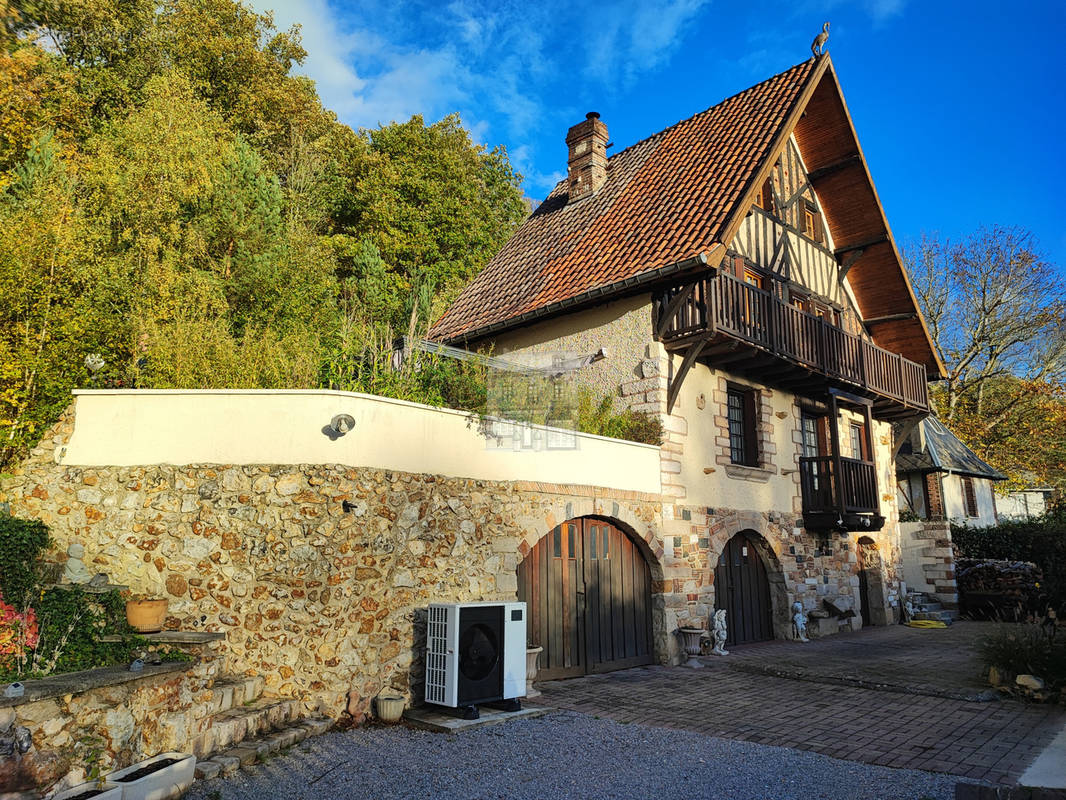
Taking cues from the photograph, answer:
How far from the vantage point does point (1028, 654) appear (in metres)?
7.51

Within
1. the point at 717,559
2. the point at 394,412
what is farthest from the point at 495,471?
the point at 717,559

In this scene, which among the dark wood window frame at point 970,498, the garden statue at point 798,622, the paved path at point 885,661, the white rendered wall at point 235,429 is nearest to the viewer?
the white rendered wall at point 235,429

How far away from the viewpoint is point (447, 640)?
644 centimetres

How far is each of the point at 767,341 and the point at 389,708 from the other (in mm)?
7682

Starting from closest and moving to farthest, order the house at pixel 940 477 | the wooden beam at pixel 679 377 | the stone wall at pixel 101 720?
the stone wall at pixel 101 720 → the wooden beam at pixel 679 377 → the house at pixel 940 477

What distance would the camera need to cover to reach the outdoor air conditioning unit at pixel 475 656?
251 inches

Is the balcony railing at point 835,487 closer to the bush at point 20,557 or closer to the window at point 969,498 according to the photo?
the window at point 969,498

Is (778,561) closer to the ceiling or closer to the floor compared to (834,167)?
closer to the floor

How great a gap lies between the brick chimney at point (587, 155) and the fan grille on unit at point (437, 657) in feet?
32.9

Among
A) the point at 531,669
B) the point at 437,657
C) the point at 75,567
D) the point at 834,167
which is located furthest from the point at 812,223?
the point at 75,567

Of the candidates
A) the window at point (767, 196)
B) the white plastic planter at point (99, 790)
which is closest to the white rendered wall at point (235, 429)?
the white plastic planter at point (99, 790)

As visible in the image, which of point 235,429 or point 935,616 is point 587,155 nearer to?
point 235,429

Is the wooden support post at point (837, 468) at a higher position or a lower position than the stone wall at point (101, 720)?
higher

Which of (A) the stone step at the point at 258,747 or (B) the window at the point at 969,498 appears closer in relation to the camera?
(A) the stone step at the point at 258,747
